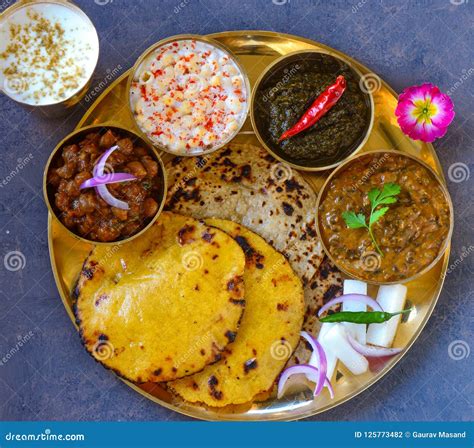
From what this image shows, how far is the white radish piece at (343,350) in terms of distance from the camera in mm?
4570

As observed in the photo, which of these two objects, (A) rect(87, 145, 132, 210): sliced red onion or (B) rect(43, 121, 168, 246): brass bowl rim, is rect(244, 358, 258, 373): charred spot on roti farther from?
(A) rect(87, 145, 132, 210): sliced red onion

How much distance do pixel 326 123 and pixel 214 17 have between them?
131 centimetres

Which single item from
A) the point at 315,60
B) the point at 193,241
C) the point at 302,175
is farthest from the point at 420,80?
the point at 193,241

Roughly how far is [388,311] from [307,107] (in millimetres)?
1666

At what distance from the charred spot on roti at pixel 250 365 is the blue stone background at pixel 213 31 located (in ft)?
2.65

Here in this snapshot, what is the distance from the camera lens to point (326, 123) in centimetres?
447

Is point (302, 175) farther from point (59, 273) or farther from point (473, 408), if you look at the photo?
point (473, 408)

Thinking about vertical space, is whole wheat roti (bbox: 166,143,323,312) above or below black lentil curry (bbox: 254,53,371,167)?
below

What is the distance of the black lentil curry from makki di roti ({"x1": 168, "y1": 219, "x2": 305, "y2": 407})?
0.73m

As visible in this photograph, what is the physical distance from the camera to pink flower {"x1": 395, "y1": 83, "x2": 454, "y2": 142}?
461cm

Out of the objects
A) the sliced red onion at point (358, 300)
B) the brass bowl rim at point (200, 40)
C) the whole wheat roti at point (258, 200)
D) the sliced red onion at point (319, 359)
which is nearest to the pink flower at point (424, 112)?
the whole wheat roti at point (258, 200)

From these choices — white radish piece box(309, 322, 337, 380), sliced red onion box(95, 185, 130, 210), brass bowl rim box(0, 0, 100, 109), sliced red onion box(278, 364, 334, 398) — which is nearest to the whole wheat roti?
white radish piece box(309, 322, 337, 380)

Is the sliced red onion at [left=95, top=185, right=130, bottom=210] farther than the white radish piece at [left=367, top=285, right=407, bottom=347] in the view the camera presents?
No

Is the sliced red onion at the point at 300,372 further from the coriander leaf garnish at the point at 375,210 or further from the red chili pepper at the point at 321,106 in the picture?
the red chili pepper at the point at 321,106
